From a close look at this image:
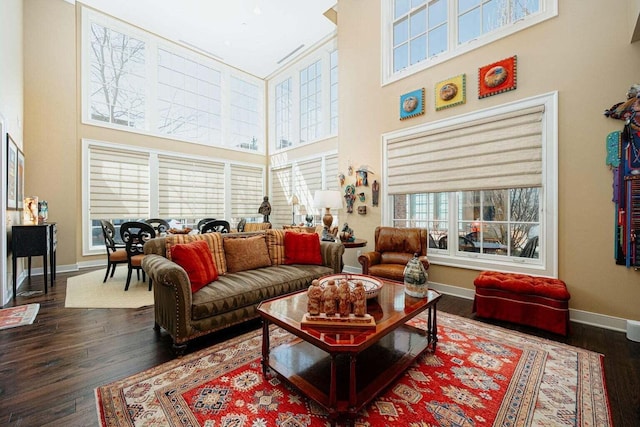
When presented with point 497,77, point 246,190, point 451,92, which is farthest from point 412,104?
point 246,190

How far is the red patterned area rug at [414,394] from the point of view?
1.42 metres

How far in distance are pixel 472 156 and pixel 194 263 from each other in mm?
3380

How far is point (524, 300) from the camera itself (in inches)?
102

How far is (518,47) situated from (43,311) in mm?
6000

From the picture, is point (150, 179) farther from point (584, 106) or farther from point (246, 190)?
point (584, 106)

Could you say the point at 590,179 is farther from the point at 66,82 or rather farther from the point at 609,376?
the point at 66,82

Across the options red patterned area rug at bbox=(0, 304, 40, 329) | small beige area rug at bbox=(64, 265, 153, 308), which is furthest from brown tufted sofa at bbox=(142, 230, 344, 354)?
red patterned area rug at bbox=(0, 304, 40, 329)

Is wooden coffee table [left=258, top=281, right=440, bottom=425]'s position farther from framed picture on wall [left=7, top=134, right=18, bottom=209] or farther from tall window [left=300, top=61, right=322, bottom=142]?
tall window [left=300, top=61, right=322, bottom=142]

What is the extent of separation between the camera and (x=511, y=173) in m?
3.07

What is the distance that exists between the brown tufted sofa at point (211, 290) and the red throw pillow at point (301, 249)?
116mm

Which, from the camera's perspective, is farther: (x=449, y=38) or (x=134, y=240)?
(x=134, y=240)

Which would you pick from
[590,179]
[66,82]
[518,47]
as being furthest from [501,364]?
[66,82]

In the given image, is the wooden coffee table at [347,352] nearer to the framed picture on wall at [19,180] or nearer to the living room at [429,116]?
the living room at [429,116]

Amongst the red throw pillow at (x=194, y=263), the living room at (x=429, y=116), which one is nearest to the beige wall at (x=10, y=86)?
the living room at (x=429, y=116)
